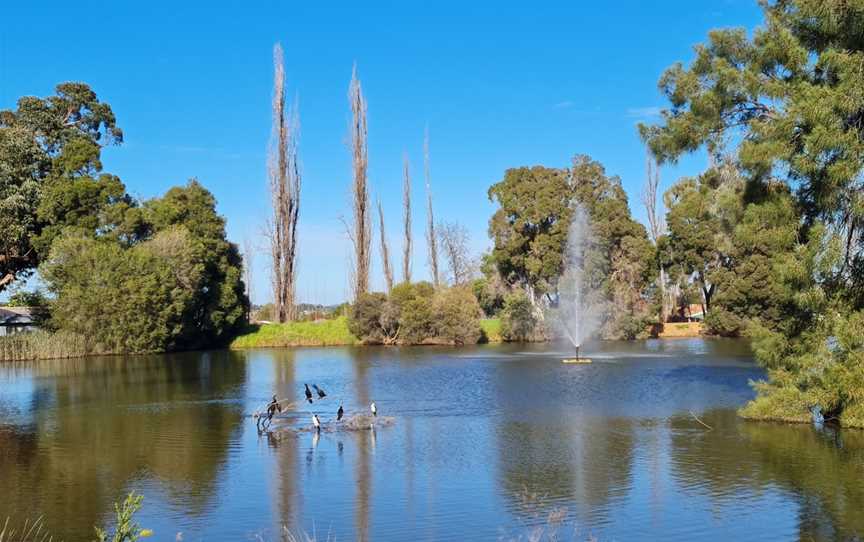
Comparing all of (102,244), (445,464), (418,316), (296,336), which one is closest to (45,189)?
(102,244)

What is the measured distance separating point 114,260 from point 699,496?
120 ft

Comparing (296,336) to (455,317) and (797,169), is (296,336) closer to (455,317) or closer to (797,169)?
(455,317)

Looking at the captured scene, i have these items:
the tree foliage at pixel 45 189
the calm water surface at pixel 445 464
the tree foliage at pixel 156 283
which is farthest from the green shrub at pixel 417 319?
the calm water surface at pixel 445 464

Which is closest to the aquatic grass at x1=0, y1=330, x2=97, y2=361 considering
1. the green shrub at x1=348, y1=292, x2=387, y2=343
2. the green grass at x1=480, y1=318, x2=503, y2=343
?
the green shrub at x1=348, y1=292, x2=387, y2=343

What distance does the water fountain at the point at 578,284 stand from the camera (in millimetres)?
48031

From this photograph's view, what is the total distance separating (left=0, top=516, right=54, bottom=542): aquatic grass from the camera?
952 centimetres

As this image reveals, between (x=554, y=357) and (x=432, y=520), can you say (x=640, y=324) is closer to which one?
(x=554, y=357)

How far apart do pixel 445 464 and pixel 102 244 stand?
34391mm

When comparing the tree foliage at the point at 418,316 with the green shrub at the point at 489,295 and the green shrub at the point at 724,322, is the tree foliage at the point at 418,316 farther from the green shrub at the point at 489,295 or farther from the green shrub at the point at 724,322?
the green shrub at the point at 724,322

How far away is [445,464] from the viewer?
535 inches

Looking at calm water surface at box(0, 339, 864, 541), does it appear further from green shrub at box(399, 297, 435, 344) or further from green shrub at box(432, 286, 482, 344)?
green shrub at box(432, 286, 482, 344)

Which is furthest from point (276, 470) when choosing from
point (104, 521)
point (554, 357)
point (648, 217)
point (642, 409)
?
point (648, 217)

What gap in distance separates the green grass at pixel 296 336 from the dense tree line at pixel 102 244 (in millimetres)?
1519

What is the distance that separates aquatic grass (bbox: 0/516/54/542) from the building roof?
3768cm
